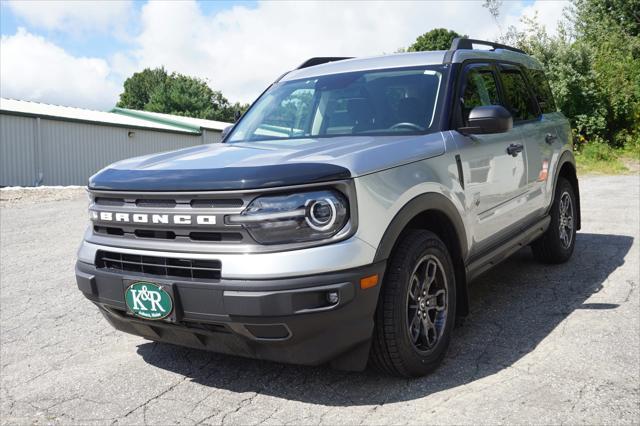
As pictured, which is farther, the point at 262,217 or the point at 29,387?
the point at 29,387

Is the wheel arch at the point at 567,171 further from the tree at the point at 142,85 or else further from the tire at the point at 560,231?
the tree at the point at 142,85

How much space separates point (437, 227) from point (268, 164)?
128 cm

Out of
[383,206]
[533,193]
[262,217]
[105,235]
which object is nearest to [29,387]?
[105,235]

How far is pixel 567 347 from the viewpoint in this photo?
12.1 feet

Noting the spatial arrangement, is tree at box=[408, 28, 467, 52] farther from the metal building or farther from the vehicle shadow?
the vehicle shadow

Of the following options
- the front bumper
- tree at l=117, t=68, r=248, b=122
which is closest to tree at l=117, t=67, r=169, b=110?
tree at l=117, t=68, r=248, b=122

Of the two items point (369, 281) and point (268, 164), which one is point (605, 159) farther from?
point (268, 164)

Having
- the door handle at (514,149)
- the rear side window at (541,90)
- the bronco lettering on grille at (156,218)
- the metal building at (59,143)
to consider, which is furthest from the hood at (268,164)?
the metal building at (59,143)

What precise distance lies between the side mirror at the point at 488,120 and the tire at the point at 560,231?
2166mm

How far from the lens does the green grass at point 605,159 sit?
53.6 ft

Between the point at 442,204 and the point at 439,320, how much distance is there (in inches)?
26.8

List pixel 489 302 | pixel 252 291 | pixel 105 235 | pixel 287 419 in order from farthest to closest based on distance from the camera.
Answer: pixel 489 302 < pixel 105 235 < pixel 287 419 < pixel 252 291

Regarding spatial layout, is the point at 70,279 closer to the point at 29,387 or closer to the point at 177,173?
the point at 29,387

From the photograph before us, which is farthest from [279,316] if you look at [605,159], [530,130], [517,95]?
[605,159]
